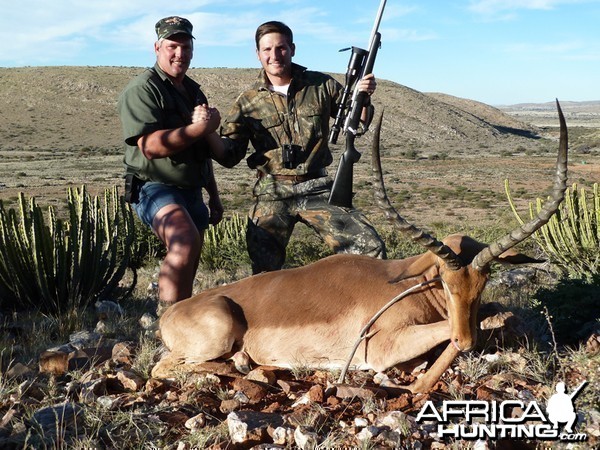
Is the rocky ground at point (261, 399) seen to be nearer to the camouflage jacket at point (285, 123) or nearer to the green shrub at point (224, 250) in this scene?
the camouflage jacket at point (285, 123)

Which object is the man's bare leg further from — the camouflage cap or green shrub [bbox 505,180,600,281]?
green shrub [bbox 505,180,600,281]

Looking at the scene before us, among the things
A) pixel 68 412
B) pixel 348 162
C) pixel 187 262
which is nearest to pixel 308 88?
pixel 348 162

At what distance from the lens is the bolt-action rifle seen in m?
6.99

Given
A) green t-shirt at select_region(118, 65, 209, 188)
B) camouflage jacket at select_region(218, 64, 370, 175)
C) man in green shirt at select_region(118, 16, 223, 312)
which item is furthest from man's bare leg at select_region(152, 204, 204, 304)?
camouflage jacket at select_region(218, 64, 370, 175)

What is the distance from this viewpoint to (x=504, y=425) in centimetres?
379

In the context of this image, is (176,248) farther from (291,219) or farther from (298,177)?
(298,177)

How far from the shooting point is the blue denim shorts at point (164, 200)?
6.38m

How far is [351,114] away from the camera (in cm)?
720

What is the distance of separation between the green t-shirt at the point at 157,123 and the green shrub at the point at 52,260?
1975 millimetres

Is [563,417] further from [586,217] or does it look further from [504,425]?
[586,217]

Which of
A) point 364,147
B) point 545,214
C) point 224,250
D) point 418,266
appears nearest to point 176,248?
point 418,266

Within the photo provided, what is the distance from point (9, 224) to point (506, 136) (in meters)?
118

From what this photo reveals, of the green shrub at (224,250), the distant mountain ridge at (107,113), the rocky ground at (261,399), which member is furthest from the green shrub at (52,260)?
the distant mountain ridge at (107,113)

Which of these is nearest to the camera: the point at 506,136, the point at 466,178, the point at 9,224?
the point at 9,224
